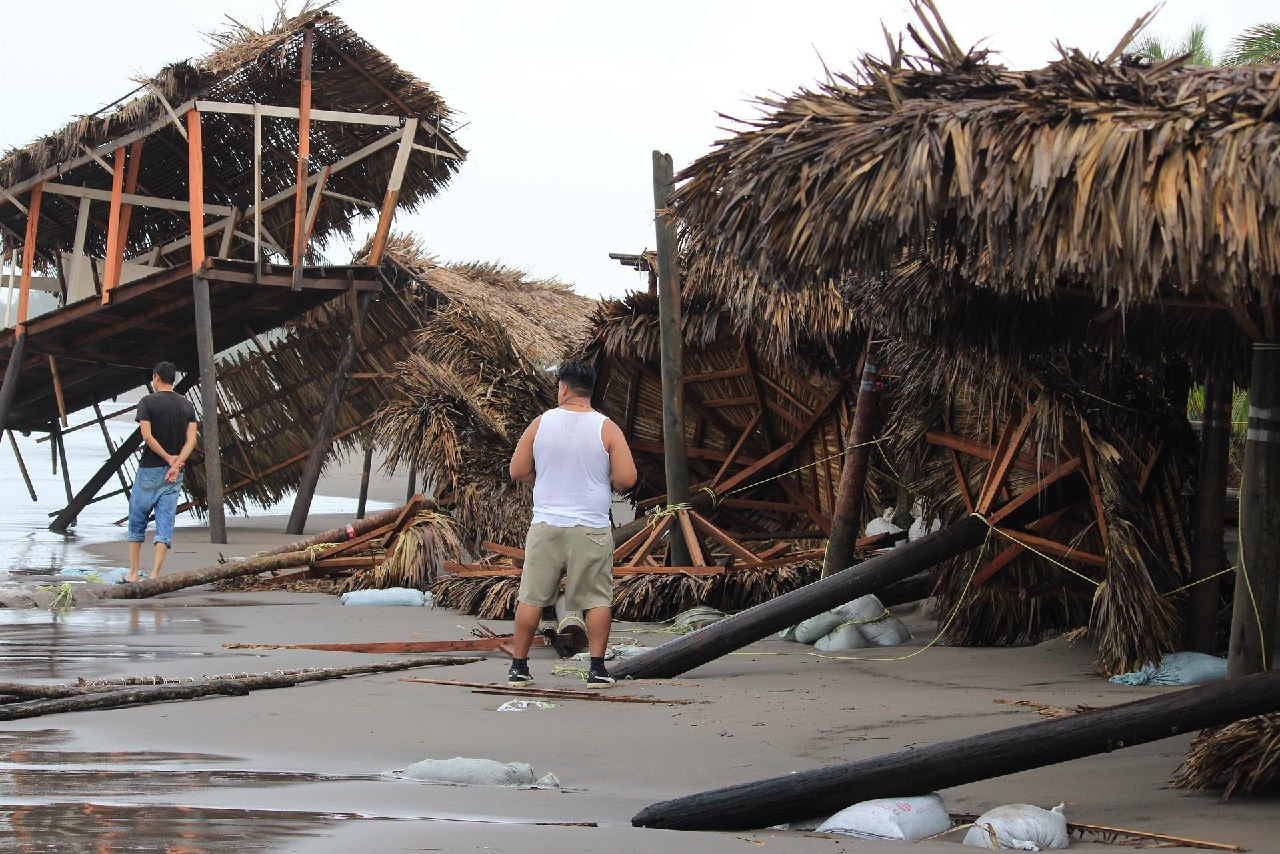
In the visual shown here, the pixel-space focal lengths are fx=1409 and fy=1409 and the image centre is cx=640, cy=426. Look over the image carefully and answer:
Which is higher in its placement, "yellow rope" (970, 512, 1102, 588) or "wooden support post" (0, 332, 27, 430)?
"wooden support post" (0, 332, 27, 430)

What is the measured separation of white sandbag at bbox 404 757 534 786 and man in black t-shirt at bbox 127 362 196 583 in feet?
22.8

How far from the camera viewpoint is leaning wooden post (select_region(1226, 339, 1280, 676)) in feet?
15.8

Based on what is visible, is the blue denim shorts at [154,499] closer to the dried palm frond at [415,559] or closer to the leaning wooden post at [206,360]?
the dried palm frond at [415,559]

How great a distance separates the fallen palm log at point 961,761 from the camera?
3826 mm

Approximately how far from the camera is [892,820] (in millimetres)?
3771

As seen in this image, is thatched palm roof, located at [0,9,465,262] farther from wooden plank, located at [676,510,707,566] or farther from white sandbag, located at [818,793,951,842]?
white sandbag, located at [818,793,951,842]

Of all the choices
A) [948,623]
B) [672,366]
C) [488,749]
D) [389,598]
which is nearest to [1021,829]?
[488,749]

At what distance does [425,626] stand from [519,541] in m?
2.07

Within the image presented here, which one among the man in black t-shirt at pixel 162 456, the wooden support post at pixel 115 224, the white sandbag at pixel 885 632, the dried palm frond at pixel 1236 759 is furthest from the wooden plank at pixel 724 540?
the wooden support post at pixel 115 224

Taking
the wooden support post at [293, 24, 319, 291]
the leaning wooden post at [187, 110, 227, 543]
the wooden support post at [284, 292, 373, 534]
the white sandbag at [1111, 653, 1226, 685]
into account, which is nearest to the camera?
the white sandbag at [1111, 653, 1226, 685]

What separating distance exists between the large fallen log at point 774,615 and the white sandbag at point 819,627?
1.46 m

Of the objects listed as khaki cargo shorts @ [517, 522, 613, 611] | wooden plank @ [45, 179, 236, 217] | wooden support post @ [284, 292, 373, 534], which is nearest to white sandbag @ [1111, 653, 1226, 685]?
khaki cargo shorts @ [517, 522, 613, 611]

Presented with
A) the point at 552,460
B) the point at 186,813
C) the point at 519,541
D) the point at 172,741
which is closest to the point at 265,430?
the point at 519,541

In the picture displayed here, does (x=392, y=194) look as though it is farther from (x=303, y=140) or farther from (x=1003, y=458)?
(x=1003, y=458)
